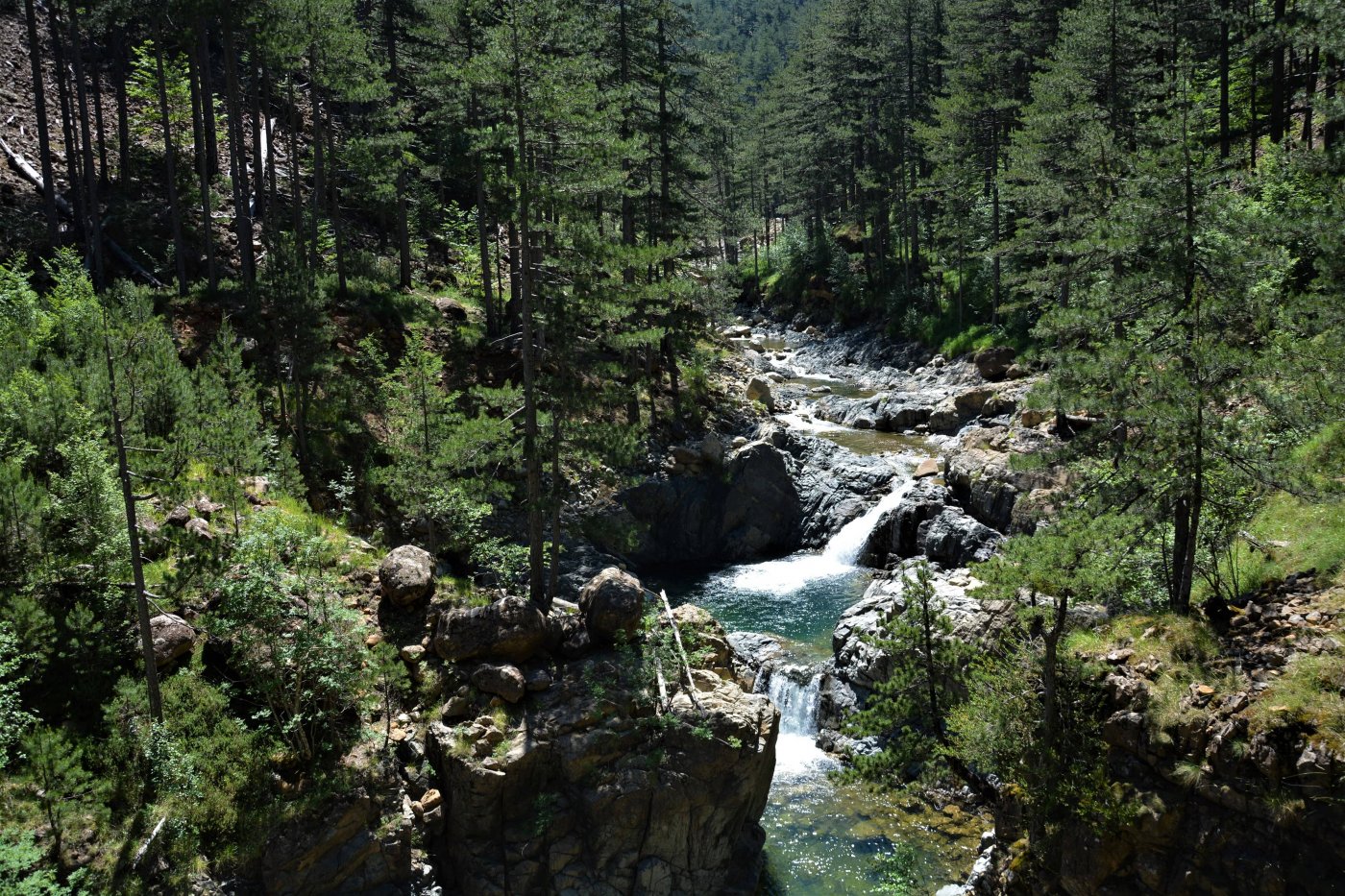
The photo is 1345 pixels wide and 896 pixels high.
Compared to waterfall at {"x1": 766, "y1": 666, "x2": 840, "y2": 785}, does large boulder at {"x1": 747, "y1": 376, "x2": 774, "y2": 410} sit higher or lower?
higher

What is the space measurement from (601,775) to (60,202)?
30.3 m

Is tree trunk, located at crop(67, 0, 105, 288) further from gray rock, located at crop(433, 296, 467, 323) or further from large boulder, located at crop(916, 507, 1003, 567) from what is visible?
large boulder, located at crop(916, 507, 1003, 567)

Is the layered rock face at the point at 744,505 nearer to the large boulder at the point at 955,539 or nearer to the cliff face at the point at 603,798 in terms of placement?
the large boulder at the point at 955,539

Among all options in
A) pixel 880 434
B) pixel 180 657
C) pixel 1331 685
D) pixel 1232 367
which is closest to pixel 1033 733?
pixel 1331 685

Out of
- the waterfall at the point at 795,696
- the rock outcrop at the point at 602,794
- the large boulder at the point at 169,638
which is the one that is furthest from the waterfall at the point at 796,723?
the large boulder at the point at 169,638

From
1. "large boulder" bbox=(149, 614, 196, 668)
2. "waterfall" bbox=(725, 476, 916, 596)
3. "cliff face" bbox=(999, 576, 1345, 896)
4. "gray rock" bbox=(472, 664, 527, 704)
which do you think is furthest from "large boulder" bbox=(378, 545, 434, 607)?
"waterfall" bbox=(725, 476, 916, 596)

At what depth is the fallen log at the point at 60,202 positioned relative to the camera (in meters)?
27.4

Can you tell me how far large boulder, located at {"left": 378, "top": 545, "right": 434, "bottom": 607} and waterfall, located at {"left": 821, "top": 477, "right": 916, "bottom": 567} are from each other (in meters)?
14.9

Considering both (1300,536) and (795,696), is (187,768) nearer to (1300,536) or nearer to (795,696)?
(795,696)

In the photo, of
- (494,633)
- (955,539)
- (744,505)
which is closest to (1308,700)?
(494,633)

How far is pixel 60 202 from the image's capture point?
29766mm

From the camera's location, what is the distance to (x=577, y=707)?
1420 cm

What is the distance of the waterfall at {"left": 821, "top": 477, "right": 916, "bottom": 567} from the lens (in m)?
26.8

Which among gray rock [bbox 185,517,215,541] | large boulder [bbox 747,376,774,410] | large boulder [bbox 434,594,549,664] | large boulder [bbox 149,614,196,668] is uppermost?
large boulder [bbox 747,376,774,410]
